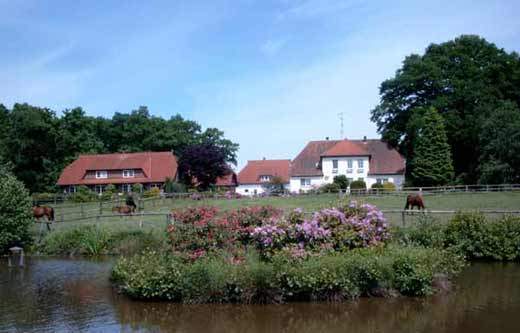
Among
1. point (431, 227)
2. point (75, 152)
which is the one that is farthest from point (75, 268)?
point (75, 152)

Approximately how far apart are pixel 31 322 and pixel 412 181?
162ft

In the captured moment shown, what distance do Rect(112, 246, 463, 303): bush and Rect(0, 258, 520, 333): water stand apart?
37 cm

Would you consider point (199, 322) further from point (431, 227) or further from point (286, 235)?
point (431, 227)

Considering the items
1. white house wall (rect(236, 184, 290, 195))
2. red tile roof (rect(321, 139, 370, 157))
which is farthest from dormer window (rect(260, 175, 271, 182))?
red tile roof (rect(321, 139, 370, 157))

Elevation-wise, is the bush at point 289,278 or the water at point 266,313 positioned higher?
the bush at point 289,278

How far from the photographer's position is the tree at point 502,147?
144 ft

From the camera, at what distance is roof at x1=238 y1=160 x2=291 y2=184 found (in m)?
72.8

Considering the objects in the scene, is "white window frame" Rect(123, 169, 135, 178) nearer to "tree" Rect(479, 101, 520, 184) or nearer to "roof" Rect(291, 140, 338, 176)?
"roof" Rect(291, 140, 338, 176)

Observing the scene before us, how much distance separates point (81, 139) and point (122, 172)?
1439 cm

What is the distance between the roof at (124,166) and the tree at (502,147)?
3896 centimetres

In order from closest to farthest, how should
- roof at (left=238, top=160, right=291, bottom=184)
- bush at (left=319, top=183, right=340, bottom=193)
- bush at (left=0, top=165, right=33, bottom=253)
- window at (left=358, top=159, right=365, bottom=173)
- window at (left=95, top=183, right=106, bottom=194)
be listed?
bush at (left=0, top=165, right=33, bottom=253) < bush at (left=319, top=183, right=340, bottom=193) < window at (left=358, top=159, right=365, bottom=173) < window at (left=95, top=183, right=106, bottom=194) < roof at (left=238, top=160, right=291, bottom=184)

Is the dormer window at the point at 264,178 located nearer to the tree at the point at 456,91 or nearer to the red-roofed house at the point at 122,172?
the red-roofed house at the point at 122,172

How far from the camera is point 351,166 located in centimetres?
6431

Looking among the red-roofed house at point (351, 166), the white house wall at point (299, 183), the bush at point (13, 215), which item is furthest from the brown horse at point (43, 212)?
the white house wall at point (299, 183)
